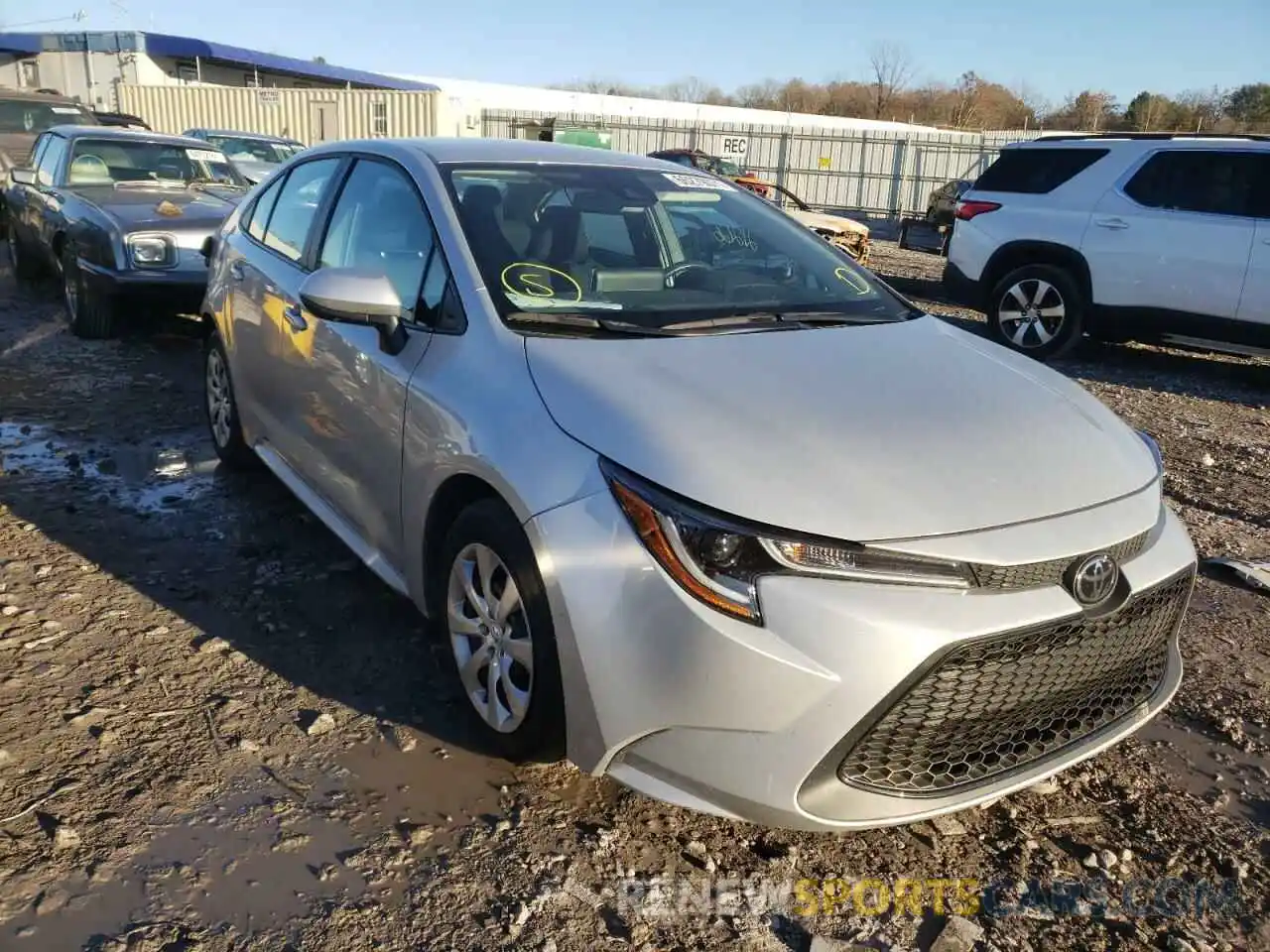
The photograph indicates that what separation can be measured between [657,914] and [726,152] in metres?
28.4

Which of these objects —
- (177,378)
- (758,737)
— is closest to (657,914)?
(758,737)

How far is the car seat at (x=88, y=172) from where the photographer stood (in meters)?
8.41

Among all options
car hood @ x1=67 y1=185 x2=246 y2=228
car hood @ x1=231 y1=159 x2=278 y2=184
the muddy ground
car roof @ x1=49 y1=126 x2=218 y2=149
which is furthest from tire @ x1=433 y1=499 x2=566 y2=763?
car hood @ x1=231 y1=159 x2=278 y2=184

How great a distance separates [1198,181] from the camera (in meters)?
7.78

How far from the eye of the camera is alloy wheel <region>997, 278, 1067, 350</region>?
8359 mm

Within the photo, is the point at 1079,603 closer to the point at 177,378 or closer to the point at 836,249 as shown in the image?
the point at 836,249

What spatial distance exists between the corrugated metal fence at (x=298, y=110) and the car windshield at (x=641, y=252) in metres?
23.5

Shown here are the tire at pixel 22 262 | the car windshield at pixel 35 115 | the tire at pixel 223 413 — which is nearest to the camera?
the tire at pixel 223 413

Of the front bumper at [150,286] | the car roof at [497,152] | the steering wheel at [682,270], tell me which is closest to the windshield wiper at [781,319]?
the steering wheel at [682,270]

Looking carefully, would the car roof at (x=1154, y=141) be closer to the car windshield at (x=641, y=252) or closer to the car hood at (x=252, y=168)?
the car windshield at (x=641, y=252)

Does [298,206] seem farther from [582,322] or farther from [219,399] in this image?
[582,322]

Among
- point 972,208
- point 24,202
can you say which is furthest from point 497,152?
point 24,202

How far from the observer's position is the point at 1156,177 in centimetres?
796

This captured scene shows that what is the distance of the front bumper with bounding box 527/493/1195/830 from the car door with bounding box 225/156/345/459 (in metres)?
2.04
